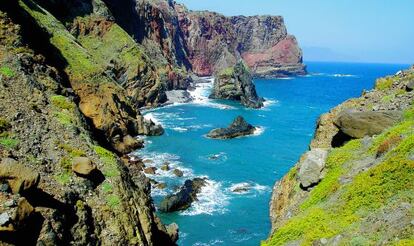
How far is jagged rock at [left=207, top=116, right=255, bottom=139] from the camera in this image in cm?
9888

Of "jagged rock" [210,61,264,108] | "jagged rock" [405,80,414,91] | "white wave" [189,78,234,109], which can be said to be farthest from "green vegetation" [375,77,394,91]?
"jagged rock" [210,61,264,108]

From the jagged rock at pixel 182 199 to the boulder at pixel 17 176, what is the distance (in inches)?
1155

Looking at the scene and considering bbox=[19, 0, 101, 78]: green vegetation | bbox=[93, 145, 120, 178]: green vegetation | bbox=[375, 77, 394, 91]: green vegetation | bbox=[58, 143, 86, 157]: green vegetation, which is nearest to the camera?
bbox=[375, 77, 394, 91]: green vegetation

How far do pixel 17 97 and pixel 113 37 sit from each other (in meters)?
92.1

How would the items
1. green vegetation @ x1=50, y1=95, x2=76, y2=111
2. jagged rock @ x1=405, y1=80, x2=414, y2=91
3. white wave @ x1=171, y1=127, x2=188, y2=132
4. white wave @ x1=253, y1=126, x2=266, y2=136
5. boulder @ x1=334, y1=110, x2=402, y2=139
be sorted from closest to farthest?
1. boulder @ x1=334, y1=110, x2=402, y2=139
2. jagged rock @ x1=405, y1=80, x2=414, y2=91
3. green vegetation @ x1=50, y1=95, x2=76, y2=111
4. white wave @ x1=253, y1=126, x2=266, y2=136
5. white wave @ x1=171, y1=127, x2=188, y2=132

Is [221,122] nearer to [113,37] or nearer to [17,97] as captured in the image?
[113,37]

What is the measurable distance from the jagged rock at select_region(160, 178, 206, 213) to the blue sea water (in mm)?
1031

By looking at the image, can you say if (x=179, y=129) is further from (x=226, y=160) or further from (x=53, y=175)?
(x=53, y=175)

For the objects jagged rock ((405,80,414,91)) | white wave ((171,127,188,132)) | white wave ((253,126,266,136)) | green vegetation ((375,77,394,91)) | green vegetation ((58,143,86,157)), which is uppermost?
jagged rock ((405,80,414,91))

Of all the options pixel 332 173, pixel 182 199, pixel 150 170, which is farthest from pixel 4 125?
pixel 150 170

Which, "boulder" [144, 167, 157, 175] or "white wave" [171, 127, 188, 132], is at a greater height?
"boulder" [144, 167, 157, 175]

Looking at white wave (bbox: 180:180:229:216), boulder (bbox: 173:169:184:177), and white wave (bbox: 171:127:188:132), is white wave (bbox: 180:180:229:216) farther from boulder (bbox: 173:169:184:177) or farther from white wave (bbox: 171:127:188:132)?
white wave (bbox: 171:127:188:132)

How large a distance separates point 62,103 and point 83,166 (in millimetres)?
12486

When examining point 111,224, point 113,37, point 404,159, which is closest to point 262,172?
point 111,224
